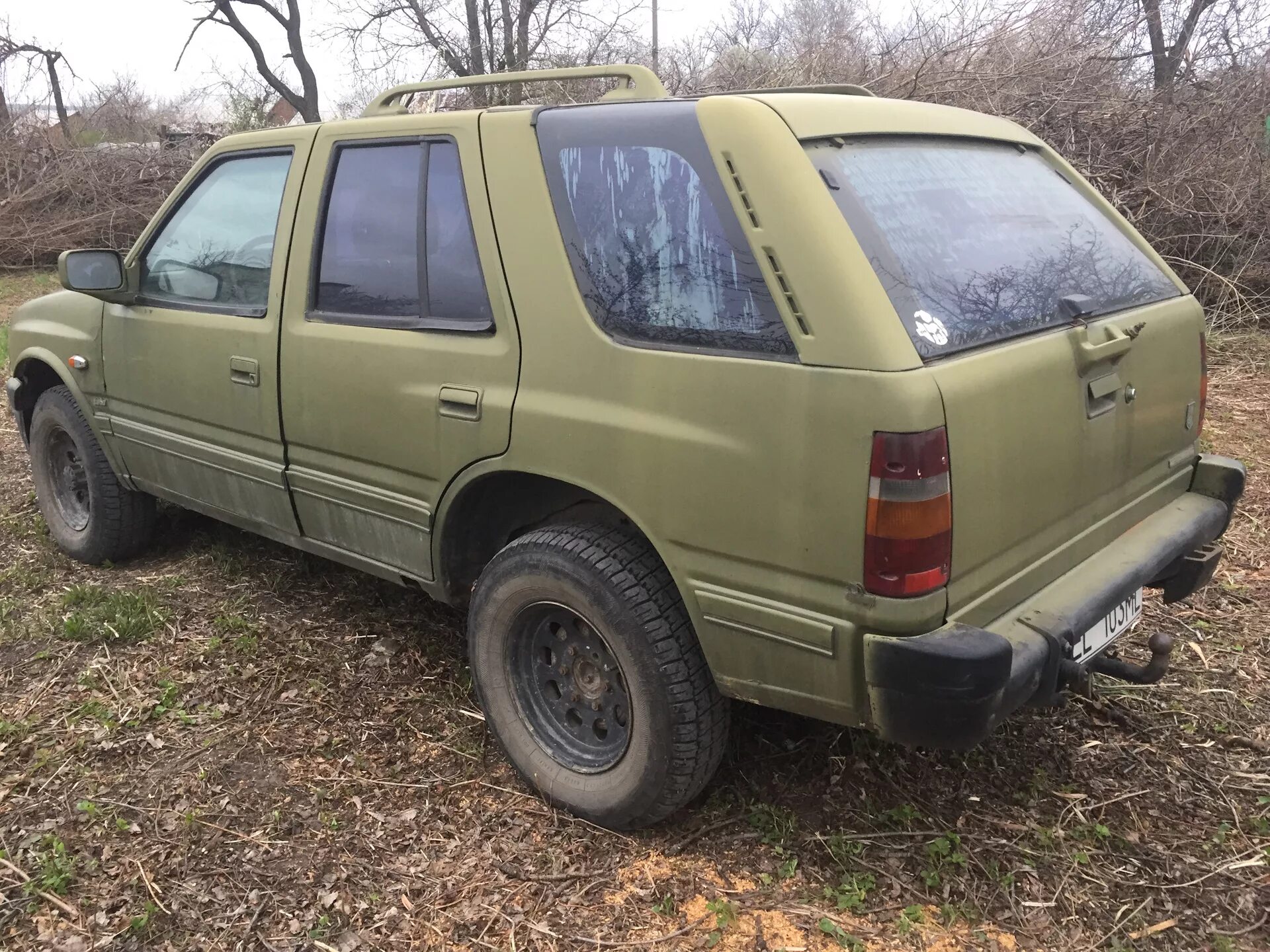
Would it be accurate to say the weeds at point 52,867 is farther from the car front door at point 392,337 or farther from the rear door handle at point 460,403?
the rear door handle at point 460,403

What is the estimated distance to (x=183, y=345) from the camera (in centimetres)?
346

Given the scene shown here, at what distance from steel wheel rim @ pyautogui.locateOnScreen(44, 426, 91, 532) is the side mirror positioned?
1.05 m

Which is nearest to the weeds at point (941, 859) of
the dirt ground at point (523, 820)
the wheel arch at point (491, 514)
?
the dirt ground at point (523, 820)

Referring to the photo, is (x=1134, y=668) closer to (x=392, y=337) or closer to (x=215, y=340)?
(x=392, y=337)

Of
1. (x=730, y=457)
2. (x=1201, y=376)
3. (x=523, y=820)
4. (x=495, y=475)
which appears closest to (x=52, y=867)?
(x=523, y=820)

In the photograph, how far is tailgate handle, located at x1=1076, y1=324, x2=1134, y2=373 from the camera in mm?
2297

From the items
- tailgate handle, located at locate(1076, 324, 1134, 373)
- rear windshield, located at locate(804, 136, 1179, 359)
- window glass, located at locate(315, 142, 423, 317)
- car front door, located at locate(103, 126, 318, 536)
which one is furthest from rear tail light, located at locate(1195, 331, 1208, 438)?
car front door, located at locate(103, 126, 318, 536)

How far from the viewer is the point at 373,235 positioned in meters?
2.94

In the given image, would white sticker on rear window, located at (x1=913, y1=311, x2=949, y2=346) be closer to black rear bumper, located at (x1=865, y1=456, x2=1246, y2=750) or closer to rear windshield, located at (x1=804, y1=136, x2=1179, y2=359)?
rear windshield, located at (x1=804, y1=136, x2=1179, y2=359)

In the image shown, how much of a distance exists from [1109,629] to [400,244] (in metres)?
2.20

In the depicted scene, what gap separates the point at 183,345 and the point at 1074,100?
817cm

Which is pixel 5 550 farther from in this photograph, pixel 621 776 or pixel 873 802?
pixel 873 802

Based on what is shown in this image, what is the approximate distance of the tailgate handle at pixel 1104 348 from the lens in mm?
2297

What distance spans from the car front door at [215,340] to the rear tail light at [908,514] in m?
2.07
